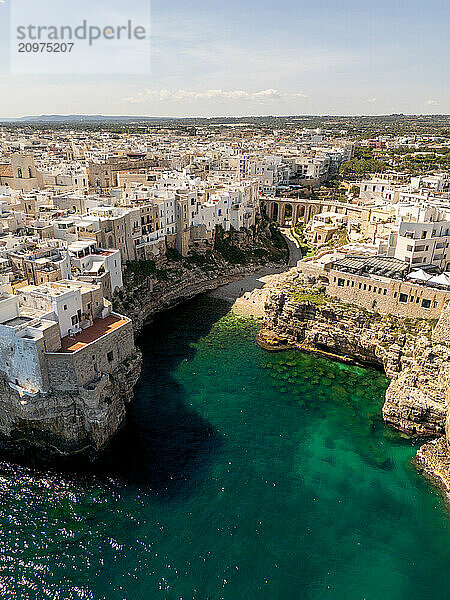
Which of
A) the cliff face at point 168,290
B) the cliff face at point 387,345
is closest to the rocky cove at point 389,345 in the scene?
the cliff face at point 387,345

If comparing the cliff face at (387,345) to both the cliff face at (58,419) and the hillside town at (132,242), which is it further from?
the cliff face at (58,419)

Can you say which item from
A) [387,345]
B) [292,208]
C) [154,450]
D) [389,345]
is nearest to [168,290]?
[154,450]

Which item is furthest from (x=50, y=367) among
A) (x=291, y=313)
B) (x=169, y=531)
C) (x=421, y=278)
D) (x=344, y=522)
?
(x=421, y=278)

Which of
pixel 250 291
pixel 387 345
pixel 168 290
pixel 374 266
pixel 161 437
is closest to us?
pixel 161 437

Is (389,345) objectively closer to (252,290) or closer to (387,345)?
(387,345)

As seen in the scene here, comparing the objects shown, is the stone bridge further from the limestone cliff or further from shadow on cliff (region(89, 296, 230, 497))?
shadow on cliff (region(89, 296, 230, 497))

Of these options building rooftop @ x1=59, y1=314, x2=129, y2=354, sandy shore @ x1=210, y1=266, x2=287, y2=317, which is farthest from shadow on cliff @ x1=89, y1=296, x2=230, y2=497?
sandy shore @ x1=210, y1=266, x2=287, y2=317

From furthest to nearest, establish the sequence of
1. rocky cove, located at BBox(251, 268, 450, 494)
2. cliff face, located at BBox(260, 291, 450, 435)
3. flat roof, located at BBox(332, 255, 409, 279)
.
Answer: flat roof, located at BBox(332, 255, 409, 279) < cliff face, located at BBox(260, 291, 450, 435) < rocky cove, located at BBox(251, 268, 450, 494)
